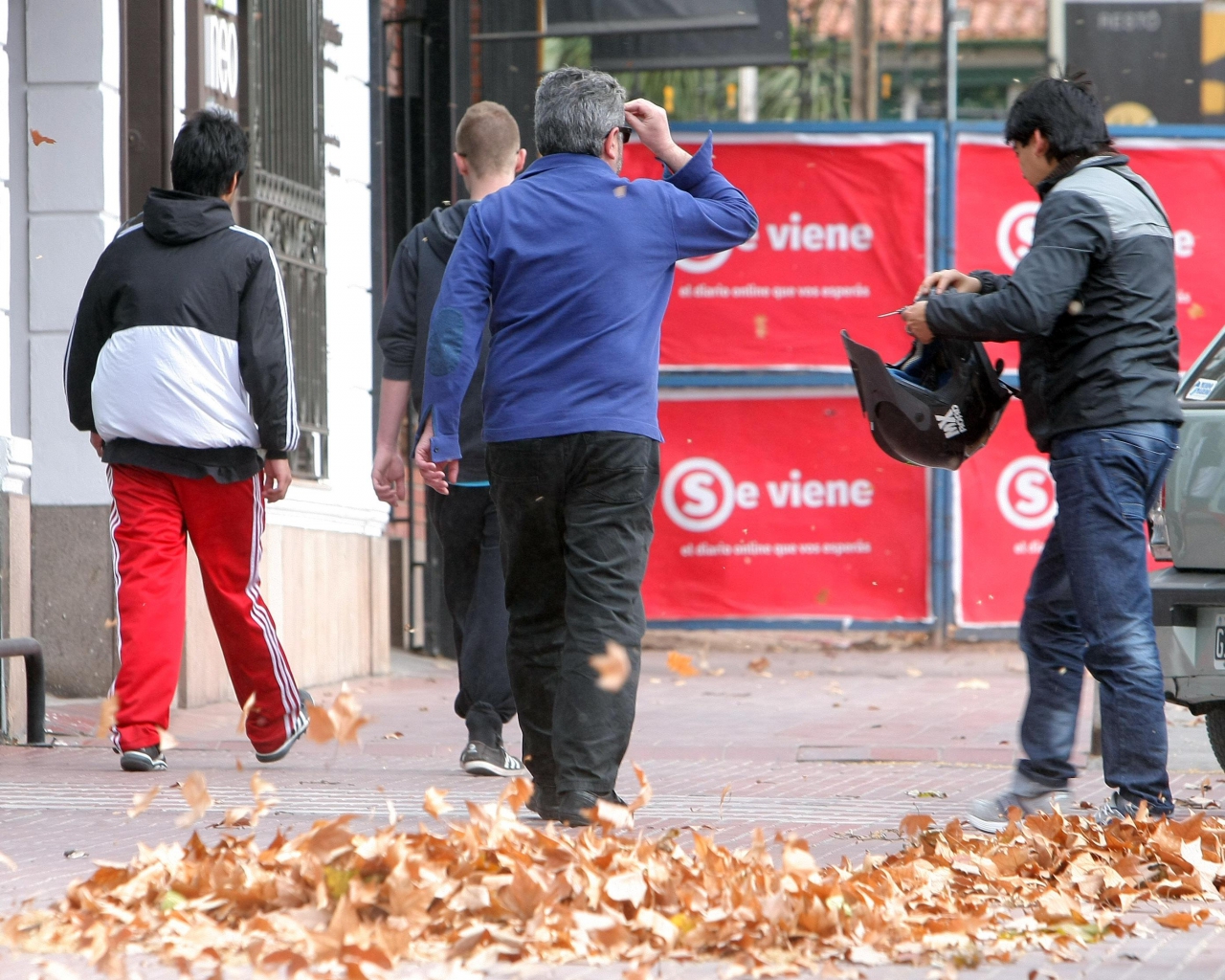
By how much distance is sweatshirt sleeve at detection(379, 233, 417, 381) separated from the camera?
21.6 feet

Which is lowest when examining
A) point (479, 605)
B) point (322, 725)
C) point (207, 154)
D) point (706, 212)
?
point (322, 725)

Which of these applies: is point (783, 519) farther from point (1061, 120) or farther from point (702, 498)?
point (1061, 120)

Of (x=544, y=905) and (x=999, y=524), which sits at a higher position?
(x=999, y=524)

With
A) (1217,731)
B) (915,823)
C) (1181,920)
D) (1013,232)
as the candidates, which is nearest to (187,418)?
(915,823)

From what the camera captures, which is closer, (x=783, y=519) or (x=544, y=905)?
(x=544, y=905)

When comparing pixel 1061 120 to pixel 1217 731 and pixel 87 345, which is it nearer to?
pixel 1217 731

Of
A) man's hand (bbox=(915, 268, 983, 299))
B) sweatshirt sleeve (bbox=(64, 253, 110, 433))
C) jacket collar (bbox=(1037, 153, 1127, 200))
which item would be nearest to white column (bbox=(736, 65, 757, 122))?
sweatshirt sleeve (bbox=(64, 253, 110, 433))

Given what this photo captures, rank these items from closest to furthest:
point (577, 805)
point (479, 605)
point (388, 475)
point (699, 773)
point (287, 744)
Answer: point (577, 805), point (388, 475), point (479, 605), point (287, 744), point (699, 773)

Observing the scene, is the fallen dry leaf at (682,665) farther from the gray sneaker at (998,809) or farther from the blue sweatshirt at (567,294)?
the blue sweatshirt at (567,294)

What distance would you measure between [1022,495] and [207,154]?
7.48m

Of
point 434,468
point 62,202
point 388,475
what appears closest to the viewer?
point 434,468

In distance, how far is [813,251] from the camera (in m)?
12.8

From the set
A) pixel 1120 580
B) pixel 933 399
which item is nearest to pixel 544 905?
pixel 1120 580

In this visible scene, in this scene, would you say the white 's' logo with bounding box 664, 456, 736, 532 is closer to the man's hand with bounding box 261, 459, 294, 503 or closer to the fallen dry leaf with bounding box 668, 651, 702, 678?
the fallen dry leaf with bounding box 668, 651, 702, 678
